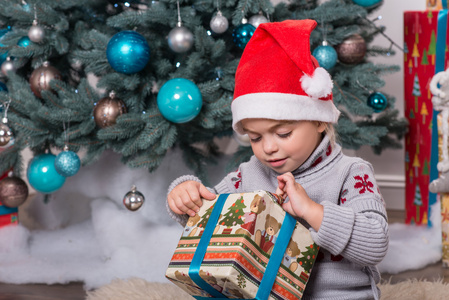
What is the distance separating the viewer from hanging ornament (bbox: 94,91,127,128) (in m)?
1.66

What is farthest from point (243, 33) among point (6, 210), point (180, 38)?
point (6, 210)

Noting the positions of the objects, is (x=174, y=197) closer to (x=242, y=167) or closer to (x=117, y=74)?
(x=242, y=167)

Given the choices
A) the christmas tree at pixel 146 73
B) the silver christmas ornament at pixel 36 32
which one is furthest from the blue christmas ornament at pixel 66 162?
the silver christmas ornament at pixel 36 32

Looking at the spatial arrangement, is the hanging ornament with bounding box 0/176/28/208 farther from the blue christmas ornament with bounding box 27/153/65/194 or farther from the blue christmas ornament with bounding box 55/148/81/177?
the blue christmas ornament with bounding box 55/148/81/177

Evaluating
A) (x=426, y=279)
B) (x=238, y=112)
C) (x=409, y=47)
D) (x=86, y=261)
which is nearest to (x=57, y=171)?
(x=86, y=261)

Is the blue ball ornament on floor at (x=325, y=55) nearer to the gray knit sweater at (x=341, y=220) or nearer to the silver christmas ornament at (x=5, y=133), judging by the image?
the gray knit sweater at (x=341, y=220)

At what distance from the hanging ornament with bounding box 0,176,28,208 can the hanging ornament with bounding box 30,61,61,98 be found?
0.31 m

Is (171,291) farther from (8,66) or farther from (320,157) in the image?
(8,66)

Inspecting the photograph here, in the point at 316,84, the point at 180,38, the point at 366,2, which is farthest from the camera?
the point at 366,2

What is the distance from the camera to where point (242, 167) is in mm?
1203

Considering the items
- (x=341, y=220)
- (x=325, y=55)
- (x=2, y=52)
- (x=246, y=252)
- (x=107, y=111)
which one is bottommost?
(x=246, y=252)

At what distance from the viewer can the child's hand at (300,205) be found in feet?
3.09

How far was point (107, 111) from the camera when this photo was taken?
166 cm

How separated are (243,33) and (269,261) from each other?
90cm
